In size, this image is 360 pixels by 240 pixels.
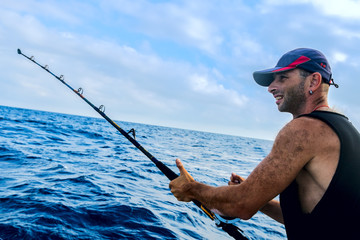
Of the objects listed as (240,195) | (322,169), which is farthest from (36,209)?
(322,169)

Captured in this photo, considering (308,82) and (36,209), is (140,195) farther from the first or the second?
(308,82)

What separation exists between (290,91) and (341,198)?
35.2 inches

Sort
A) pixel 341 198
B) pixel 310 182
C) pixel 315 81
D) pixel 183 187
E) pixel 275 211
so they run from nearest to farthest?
pixel 341 198, pixel 310 182, pixel 315 81, pixel 183 187, pixel 275 211

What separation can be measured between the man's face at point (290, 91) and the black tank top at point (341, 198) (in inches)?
14.1

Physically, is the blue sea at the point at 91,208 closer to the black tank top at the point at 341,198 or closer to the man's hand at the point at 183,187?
the man's hand at the point at 183,187

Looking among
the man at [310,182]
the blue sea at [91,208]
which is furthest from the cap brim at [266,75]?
the blue sea at [91,208]

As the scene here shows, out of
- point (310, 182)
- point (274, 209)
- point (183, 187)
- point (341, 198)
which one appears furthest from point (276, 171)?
point (274, 209)

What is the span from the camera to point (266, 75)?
7.71 ft

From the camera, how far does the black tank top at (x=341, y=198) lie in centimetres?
152

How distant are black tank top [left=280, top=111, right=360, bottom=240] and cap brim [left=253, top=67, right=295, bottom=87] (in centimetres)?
58

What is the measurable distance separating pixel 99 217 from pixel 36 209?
1.23 m

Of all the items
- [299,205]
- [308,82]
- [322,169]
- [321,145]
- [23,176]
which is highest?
[308,82]

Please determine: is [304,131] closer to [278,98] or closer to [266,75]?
[278,98]

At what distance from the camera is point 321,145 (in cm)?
155
